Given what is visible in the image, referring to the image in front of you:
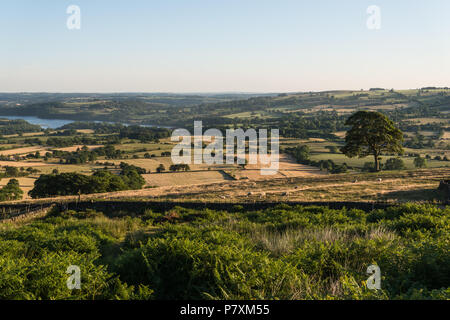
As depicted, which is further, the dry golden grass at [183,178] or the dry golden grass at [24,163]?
the dry golden grass at [24,163]

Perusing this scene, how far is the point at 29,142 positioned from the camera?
138 m

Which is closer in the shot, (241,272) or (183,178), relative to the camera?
(241,272)

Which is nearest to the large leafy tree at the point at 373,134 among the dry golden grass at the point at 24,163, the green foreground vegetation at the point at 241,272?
the green foreground vegetation at the point at 241,272

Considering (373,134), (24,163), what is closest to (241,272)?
(373,134)

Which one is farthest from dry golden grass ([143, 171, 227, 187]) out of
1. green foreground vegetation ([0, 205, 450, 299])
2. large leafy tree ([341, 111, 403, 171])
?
green foreground vegetation ([0, 205, 450, 299])

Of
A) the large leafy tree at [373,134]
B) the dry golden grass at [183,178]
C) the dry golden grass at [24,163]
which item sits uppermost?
the large leafy tree at [373,134]

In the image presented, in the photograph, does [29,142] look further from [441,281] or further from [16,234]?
[441,281]

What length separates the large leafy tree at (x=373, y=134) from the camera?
110 feet

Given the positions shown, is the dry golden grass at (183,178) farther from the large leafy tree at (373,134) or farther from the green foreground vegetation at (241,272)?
the green foreground vegetation at (241,272)

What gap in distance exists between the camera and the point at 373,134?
3372cm

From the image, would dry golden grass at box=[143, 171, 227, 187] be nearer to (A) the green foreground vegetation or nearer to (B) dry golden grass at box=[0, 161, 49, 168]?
(B) dry golden grass at box=[0, 161, 49, 168]

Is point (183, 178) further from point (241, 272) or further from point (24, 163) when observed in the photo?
point (241, 272)

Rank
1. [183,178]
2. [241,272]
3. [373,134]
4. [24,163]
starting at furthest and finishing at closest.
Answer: [24,163], [183,178], [373,134], [241,272]
